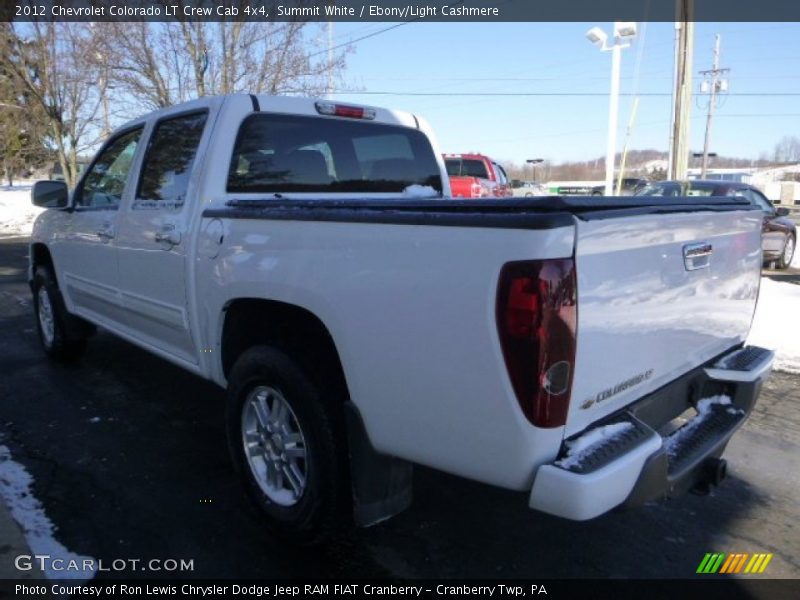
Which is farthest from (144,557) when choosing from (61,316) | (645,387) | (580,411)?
(61,316)

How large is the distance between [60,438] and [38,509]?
930mm

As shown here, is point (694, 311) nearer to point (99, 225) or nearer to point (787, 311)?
point (99, 225)

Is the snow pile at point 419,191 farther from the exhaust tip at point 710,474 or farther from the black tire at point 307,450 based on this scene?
the exhaust tip at point 710,474

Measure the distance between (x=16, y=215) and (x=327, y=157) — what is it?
26.4 m

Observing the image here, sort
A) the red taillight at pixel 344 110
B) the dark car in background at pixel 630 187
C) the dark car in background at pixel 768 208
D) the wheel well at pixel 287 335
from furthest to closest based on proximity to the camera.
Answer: the dark car in background at pixel 630 187 < the dark car in background at pixel 768 208 < the red taillight at pixel 344 110 < the wheel well at pixel 287 335

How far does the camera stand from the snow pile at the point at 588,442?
1916 mm

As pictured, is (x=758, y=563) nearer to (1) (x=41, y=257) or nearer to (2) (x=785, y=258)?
(1) (x=41, y=257)

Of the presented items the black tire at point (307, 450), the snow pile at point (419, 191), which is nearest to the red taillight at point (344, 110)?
the snow pile at point (419, 191)

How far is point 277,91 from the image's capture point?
55.3 ft

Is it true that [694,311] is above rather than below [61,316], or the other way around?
above

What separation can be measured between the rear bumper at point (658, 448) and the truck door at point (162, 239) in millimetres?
2148

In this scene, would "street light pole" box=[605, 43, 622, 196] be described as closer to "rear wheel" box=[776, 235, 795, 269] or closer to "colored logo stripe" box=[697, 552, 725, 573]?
"rear wheel" box=[776, 235, 795, 269]

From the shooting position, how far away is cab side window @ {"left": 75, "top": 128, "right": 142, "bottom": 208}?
414cm

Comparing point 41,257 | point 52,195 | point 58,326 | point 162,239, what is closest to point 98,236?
point 52,195
